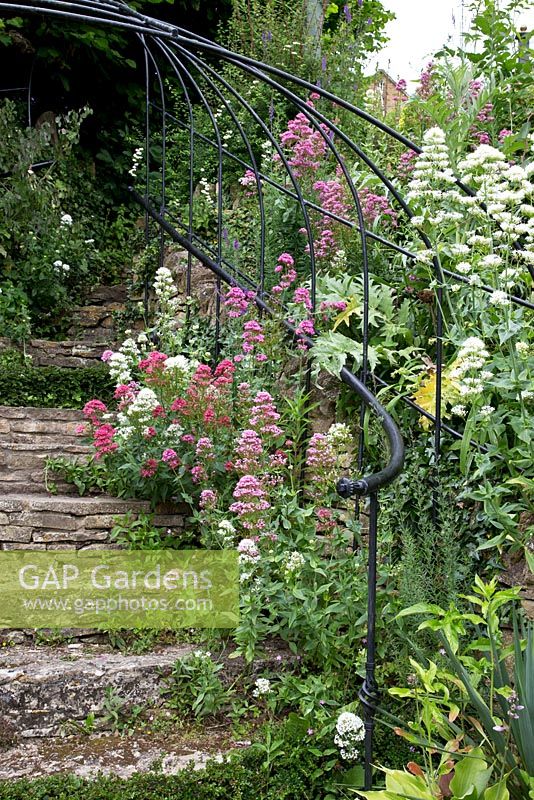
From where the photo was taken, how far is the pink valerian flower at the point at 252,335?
3174 mm

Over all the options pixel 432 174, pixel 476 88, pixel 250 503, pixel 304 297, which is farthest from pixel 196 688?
pixel 476 88

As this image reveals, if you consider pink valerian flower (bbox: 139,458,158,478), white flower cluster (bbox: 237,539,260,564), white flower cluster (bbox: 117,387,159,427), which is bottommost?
white flower cluster (bbox: 237,539,260,564)

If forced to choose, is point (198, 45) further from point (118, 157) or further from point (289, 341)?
point (118, 157)

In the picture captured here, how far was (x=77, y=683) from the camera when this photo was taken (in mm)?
2430

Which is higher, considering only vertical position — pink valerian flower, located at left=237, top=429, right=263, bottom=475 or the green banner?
pink valerian flower, located at left=237, top=429, right=263, bottom=475

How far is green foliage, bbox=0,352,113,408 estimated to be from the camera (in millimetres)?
4555

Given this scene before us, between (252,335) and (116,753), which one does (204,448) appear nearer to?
(252,335)

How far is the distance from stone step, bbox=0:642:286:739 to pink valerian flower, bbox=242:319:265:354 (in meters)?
1.21

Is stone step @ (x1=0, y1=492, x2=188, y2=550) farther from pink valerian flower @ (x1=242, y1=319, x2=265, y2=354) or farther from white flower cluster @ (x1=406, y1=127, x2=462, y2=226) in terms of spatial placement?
white flower cluster @ (x1=406, y1=127, x2=462, y2=226)

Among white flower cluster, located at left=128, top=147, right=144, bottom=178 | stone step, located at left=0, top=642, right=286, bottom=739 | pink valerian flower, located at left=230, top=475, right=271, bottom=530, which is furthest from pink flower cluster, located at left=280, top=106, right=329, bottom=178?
stone step, located at left=0, top=642, right=286, bottom=739

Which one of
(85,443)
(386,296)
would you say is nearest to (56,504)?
(85,443)

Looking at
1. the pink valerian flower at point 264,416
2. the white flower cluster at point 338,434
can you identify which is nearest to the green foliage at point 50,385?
the pink valerian flower at point 264,416

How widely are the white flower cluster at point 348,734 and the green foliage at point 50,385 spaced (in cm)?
301

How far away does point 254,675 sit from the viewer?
251cm
